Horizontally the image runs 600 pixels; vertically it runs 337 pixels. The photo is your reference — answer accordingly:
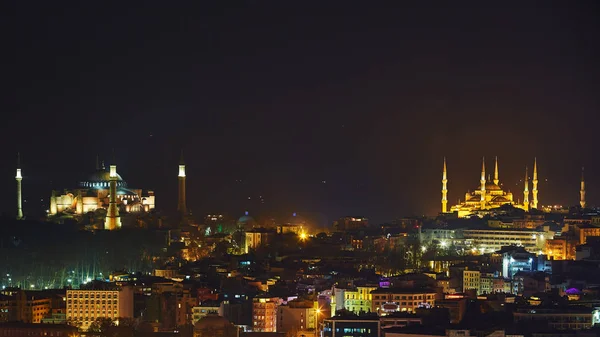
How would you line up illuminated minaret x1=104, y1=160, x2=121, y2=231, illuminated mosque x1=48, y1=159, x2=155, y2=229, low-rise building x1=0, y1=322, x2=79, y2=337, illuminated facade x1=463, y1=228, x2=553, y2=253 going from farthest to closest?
illuminated mosque x1=48, y1=159, x2=155, y2=229 < illuminated minaret x1=104, y1=160, x2=121, y2=231 < illuminated facade x1=463, y1=228, x2=553, y2=253 < low-rise building x1=0, y1=322, x2=79, y2=337

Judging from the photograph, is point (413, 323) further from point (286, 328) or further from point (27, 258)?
point (27, 258)

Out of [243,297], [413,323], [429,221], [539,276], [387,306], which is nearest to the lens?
[413,323]

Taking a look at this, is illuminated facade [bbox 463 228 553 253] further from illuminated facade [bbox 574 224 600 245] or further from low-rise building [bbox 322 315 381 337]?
low-rise building [bbox 322 315 381 337]

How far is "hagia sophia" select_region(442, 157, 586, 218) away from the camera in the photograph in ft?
145

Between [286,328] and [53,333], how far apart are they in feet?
9.25

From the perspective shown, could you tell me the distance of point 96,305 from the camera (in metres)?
24.2

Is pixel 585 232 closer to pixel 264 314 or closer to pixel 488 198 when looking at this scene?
pixel 488 198

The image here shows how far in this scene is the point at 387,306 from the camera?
23.5m

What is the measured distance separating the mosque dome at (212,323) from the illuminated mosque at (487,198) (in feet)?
72.5

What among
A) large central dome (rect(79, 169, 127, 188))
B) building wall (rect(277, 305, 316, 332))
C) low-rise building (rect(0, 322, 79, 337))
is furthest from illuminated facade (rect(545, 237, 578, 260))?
low-rise building (rect(0, 322, 79, 337))

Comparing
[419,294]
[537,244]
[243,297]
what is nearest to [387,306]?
[419,294]

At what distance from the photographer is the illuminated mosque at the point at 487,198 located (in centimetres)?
4447

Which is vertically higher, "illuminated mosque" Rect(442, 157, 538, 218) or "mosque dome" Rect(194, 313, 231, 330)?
"illuminated mosque" Rect(442, 157, 538, 218)

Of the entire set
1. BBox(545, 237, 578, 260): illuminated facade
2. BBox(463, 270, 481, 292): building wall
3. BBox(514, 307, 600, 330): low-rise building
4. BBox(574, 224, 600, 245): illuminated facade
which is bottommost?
BBox(514, 307, 600, 330): low-rise building
